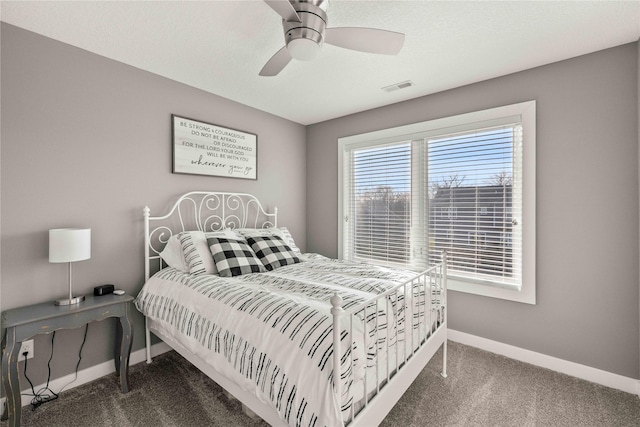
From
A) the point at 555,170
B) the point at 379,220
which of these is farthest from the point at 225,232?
the point at 555,170

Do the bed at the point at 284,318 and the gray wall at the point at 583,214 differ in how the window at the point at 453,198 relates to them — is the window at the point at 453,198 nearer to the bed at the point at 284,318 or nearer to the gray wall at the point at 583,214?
the gray wall at the point at 583,214

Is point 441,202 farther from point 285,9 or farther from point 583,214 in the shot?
point 285,9

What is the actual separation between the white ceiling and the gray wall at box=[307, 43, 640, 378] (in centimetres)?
20

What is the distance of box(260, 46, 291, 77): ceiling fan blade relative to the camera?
173 cm

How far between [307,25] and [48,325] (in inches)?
90.3

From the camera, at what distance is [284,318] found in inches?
56.2

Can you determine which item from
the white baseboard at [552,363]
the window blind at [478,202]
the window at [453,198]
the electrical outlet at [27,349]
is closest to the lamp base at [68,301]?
the electrical outlet at [27,349]

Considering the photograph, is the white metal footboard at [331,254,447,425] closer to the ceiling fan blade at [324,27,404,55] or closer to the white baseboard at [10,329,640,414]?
the white baseboard at [10,329,640,414]

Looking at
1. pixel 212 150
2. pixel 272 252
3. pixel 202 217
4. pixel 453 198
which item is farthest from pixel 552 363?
pixel 212 150

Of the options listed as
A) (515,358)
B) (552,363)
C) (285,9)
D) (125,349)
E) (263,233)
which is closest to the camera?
(285,9)

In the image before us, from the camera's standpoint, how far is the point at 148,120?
A: 8.21ft

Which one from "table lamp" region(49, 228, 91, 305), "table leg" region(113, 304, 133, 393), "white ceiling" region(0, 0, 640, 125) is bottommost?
"table leg" region(113, 304, 133, 393)

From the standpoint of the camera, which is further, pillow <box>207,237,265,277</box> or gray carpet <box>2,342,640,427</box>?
pillow <box>207,237,265,277</box>

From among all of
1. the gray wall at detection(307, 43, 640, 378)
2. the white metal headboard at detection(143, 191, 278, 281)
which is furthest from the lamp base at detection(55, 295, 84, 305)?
the gray wall at detection(307, 43, 640, 378)
